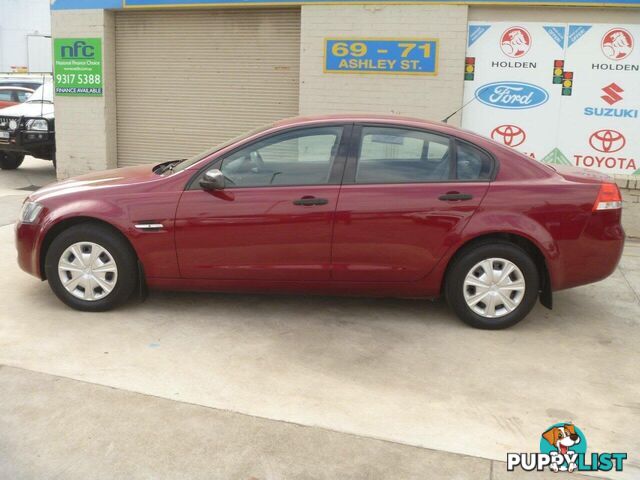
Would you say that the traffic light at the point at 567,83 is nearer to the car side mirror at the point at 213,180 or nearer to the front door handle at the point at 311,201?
the front door handle at the point at 311,201

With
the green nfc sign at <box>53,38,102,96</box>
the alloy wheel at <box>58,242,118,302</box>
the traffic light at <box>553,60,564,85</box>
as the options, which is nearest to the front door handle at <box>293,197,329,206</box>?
the alloy wheel at <box>58,242,118,302</box>

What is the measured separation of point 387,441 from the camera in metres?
3.59

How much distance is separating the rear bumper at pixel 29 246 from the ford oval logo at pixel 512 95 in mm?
5931

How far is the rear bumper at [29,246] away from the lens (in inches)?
209

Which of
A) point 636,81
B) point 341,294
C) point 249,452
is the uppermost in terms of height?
point 636,81

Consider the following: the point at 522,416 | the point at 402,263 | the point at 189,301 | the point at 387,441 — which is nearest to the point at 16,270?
the point at 189,301

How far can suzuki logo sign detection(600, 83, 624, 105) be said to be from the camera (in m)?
8.62

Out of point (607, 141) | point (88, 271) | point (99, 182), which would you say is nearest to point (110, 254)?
point (88, 271)

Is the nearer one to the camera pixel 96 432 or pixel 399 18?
pixel 96 432

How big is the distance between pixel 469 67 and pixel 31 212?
19.3 ft

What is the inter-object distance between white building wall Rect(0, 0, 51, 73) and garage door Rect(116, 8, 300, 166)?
27.5 metres

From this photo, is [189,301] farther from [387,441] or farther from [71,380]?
Answer: [387,441]

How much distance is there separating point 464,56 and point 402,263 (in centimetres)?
470

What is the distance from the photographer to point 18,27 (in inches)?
1371
